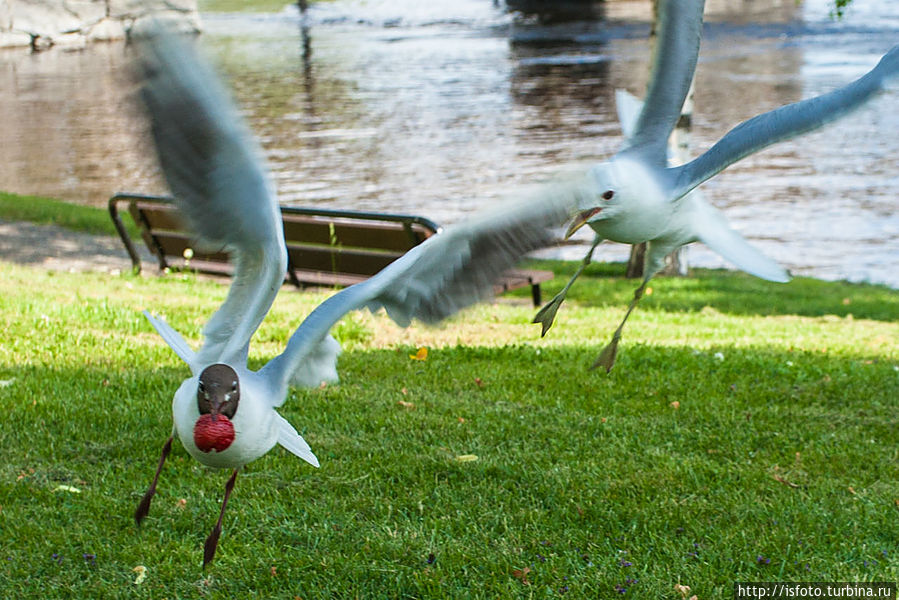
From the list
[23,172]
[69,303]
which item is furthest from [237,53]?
[69,303]

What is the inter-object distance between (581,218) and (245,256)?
44.0 inches

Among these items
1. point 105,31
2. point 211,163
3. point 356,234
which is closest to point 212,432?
point 211,163

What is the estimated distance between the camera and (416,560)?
13.9 feet

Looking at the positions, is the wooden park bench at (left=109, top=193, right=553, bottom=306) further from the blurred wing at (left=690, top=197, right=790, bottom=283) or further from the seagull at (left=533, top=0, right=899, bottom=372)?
the seagull at (left=533, top=0, right=899, bottom=372)

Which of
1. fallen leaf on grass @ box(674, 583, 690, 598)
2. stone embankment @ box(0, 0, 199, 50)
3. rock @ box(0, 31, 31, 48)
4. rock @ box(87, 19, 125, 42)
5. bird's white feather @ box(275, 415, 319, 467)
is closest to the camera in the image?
bird's white feather @ box(275, 415, 319, 467)

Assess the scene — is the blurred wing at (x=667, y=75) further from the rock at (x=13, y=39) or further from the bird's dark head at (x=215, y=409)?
the rock at (x=13, y=39)

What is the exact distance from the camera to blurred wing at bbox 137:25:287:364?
2.86 m

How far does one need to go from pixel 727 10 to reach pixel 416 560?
1916 inches

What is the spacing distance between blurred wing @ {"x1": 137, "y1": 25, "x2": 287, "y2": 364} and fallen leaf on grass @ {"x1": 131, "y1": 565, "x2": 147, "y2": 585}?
49.7 inches

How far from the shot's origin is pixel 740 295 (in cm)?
1127

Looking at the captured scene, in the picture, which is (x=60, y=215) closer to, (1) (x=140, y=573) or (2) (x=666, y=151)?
(1) (x=140, y=573)

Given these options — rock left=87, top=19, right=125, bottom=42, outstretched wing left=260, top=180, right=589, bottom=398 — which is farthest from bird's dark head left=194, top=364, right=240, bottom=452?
rock left=87, top=19, right=125, bottom=42

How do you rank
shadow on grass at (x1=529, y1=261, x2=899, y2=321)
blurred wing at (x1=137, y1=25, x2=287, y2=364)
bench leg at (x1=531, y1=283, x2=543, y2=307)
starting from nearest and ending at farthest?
blurred wing at (x1=137, y1=25, x2=287, y2=364) < bench leg at (x1=531, y1=283, x2=543, y2=307) < shadow on grass at (x1=529, y1=261, x2=899, y2=321)

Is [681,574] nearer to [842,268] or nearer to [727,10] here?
[842,268]
